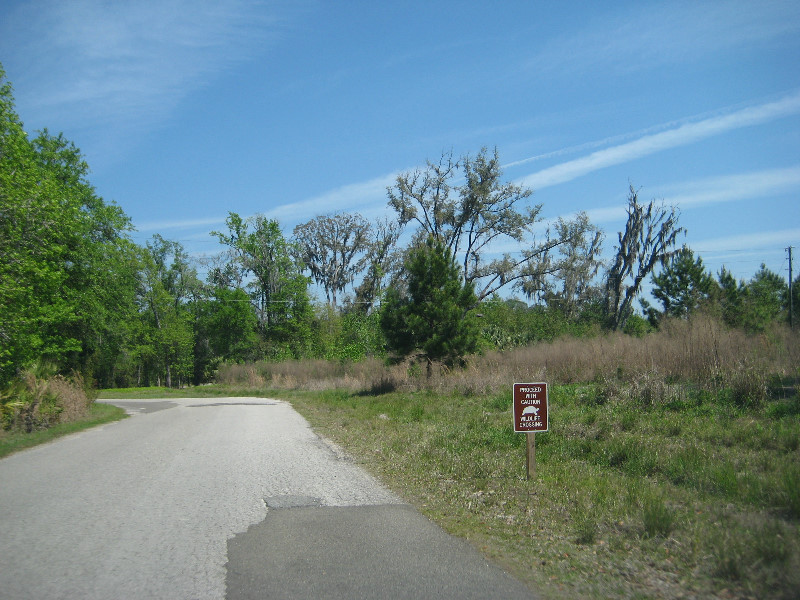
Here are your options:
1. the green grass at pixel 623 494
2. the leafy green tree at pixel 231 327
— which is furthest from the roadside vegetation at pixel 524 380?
the leafy green tree at pixel 231 327

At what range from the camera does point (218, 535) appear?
6555 millimetres

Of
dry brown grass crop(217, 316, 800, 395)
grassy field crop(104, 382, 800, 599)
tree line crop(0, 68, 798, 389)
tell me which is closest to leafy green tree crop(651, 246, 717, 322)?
tree line crop(0, 68, 798, 389)

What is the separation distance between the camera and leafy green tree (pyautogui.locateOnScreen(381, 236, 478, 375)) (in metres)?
30.0

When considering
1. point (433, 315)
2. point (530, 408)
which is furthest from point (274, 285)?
point (530, 408)

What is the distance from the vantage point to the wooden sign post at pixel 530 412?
883 cm

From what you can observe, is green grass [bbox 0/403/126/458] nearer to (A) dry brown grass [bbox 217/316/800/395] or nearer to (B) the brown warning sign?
(B) the brown warning sign

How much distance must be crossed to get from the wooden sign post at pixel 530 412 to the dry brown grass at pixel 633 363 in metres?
6.47

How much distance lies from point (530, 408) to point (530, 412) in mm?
60

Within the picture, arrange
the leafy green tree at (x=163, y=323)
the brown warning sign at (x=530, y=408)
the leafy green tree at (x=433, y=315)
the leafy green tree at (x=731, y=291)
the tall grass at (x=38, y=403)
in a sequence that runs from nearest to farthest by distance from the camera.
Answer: the brown warning sign at (x=530, y=408)
the tall grass at (x=38, y=403)
the leafy green tree at (x=433, y=315)
the leafy green tree at (x=731, y=291)
the leafy green tree at (x=163, y=323)

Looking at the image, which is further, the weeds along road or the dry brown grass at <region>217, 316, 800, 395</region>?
the dry brown grass at <region>217, 316, 800, 395</region>

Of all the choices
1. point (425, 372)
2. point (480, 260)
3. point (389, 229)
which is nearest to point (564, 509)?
point (425, 372)

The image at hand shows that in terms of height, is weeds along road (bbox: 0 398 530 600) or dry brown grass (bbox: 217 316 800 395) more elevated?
dry brown grass (bbox: 217 316 800 395)

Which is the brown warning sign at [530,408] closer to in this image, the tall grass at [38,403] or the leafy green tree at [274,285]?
the tall grass at [38,403]

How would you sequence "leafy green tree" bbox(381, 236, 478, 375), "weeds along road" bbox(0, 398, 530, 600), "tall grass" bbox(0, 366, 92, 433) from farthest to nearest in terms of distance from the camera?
1. "leafy green tree" bbox(381, 236, 478, 375)
2. "tall grass" bbox(0, 366, 92, 433)
3. "weeds along road" bbox(0, 398, 530, 600)
